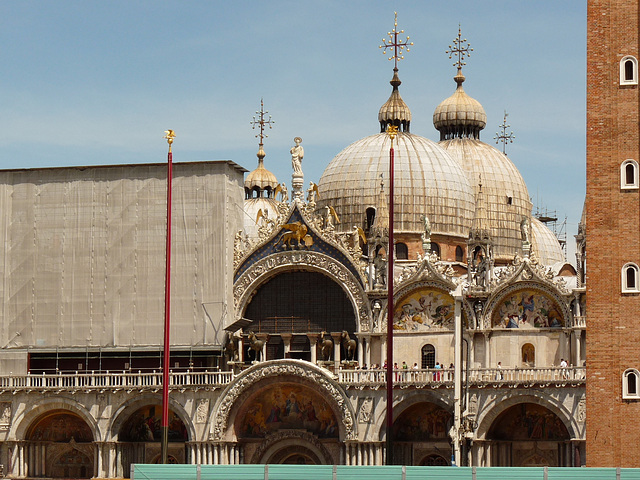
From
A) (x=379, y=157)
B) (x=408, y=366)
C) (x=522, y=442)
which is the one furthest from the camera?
(x=379, y=157)

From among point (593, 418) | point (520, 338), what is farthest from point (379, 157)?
point (593, 418)

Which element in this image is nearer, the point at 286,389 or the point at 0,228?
the point at 286,389

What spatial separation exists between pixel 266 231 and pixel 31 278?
11816mm

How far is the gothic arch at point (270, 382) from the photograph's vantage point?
76062 millimetres

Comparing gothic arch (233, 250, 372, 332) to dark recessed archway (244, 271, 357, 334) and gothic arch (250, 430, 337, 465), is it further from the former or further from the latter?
gothic arch (250, 430, 337, 465)

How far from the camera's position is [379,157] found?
92312mm

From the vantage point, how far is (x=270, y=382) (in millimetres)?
77188

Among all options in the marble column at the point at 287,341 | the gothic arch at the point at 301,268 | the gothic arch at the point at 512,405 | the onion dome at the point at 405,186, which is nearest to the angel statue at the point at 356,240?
the gothic arch at the point at 301,268

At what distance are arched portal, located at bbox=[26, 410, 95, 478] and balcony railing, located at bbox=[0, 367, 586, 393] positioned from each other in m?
1.99

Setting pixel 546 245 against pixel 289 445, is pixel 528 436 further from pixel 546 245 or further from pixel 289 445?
pixel 546 245

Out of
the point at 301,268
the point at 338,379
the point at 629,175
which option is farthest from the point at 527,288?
the point at 629,175

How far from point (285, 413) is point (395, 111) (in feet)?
78.6

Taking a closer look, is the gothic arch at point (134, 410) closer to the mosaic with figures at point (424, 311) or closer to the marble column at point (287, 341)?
the marble column at point (287, 341)

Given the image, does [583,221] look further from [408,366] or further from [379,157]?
A: [379,157]
